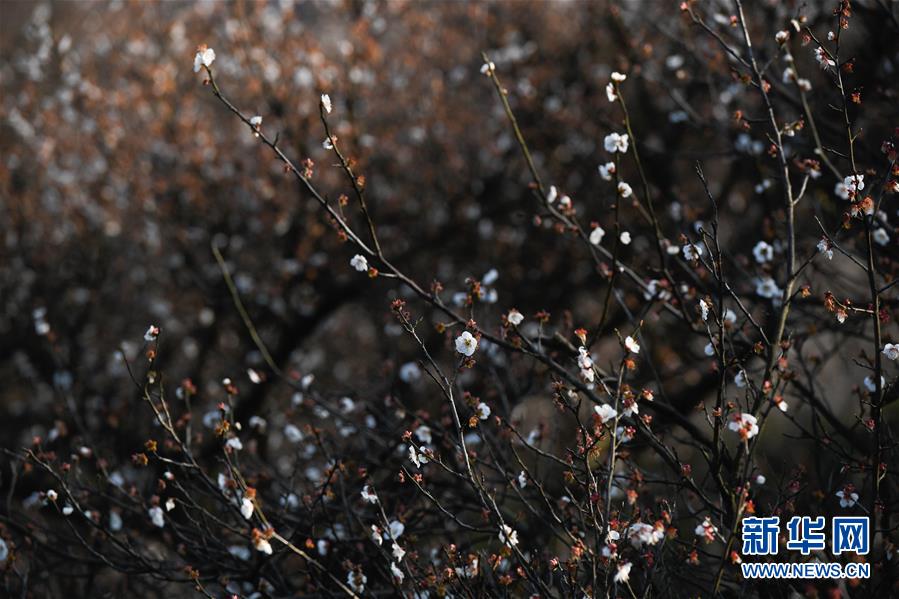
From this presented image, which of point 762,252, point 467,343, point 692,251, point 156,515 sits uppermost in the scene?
point 762,252

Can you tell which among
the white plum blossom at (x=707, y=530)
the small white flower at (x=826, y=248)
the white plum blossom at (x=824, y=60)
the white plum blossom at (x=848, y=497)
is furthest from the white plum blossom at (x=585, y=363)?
the white plum blossom at (x=824, y=60)

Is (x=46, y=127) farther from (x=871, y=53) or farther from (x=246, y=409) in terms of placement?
(x=871, y=53)

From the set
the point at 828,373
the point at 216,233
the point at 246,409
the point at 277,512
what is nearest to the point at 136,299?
the point at 216,233

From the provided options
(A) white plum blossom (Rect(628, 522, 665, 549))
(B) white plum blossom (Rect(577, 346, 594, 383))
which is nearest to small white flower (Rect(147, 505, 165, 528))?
(B) white plum blossom (Rect(577, 346, 594, 383))

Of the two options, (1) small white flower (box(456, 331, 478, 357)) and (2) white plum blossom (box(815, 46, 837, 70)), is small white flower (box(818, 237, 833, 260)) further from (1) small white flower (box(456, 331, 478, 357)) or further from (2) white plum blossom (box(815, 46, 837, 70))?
(1) small white flower (box(456, 331, 478, 357))

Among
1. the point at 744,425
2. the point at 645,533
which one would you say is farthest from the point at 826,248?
the point at 645,533

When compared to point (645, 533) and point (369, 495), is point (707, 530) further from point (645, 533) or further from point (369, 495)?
point (369, 495)

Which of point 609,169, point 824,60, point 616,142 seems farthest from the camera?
point 609,169

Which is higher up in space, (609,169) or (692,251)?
(609,169)
